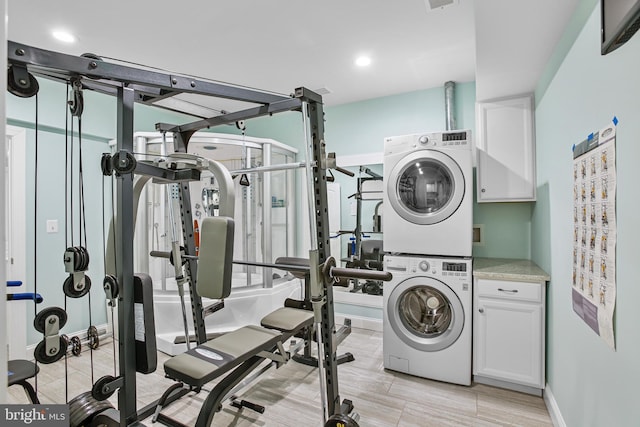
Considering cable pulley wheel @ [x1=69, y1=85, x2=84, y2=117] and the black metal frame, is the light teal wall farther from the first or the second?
cable pulley wheel @ [x1=69, y1=85, x2=84, y2=117]

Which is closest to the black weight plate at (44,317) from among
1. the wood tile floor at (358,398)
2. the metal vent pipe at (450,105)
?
the wood tile floor at (358,398)

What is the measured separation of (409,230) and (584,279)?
1.25 meters

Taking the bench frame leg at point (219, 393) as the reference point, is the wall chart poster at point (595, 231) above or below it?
above

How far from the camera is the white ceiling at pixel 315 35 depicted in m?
1.82

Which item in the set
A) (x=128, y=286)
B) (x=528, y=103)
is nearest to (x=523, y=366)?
(x=528, y=103)

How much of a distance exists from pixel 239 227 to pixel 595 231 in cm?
342

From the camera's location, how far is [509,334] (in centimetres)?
223

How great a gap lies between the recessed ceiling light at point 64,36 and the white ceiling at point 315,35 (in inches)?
2.2

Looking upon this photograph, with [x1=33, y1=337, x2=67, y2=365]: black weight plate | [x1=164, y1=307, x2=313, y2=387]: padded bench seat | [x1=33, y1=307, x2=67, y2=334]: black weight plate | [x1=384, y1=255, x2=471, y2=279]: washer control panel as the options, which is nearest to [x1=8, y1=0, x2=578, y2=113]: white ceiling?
[x1=384, y1=255, x2=471, y2=279]: washer control panel

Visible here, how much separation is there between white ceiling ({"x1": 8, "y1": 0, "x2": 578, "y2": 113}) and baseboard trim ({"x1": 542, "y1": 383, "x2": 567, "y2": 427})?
2.20 meters

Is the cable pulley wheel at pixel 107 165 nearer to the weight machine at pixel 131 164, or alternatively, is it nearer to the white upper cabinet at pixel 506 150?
the weight machine at pixel 131 164

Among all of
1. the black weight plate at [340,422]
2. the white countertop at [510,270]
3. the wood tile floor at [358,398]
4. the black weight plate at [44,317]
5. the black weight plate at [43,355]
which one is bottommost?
the wood tile floor at [358,398]

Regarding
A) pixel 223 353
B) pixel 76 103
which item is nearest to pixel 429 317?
pixel 223 353

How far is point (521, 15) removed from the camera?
1.57m
